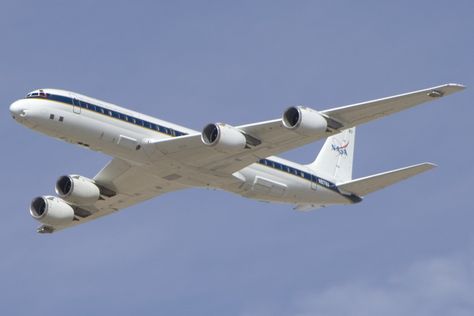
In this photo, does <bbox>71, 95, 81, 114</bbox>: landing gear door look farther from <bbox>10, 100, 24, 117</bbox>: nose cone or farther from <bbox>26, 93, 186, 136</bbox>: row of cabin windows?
<bbox>10, 100, 24, 117</bbox>: nose cone

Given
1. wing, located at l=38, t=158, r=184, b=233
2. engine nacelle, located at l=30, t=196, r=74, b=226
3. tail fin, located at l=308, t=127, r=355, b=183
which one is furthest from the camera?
tail fin, located at l=308, t=127, r=355, b=183

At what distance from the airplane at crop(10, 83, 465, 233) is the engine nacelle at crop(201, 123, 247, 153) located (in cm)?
5

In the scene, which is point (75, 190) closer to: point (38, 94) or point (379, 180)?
point (38, 94)

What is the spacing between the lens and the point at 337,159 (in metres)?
82.9

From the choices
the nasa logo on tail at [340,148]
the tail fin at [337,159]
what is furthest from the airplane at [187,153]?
the nasa logo on tail at [340,148]

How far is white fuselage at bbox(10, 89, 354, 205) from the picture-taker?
66.3 meters

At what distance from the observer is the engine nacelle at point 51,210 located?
75938 mm

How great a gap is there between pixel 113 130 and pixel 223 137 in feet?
20.7

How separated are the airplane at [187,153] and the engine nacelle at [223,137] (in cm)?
5

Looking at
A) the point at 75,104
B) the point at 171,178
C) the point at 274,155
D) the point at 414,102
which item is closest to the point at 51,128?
the point at 75,104

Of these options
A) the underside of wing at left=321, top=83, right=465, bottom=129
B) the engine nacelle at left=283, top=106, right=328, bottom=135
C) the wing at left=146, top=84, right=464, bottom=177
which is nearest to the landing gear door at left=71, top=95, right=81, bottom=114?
the wing at left=146, top=84, right=464, bottom=177

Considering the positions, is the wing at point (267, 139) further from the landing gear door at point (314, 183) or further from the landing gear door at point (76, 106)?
the landing gear door at point (314, 183)

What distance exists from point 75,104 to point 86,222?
45.4 feet

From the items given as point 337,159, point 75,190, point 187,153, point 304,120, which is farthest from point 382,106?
point 75,190
